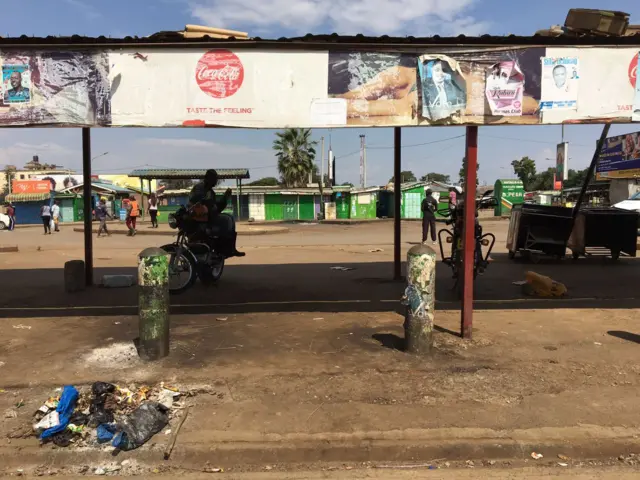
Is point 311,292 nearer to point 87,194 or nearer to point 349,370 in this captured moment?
point 349,370

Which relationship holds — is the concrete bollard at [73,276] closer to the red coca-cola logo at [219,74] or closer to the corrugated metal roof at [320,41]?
the corrugated metal roof at [320,41]

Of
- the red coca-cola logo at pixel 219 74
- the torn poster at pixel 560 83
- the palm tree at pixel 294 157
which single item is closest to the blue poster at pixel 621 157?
the palm tree at pixel 294 157

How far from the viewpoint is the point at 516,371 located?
4.71 m

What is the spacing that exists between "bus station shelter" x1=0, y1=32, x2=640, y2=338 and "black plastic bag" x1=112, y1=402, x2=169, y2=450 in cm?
280

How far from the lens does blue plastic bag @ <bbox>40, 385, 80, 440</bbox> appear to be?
3.54 meters

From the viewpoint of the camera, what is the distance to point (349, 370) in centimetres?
473

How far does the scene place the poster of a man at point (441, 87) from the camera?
511cm

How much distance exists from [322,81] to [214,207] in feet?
14.1

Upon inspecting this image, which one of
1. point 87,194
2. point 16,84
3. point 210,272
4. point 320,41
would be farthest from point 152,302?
point 87,194

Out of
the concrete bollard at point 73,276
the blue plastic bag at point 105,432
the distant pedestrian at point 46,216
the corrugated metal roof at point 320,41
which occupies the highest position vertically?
the corrugated metal roof at point 320,41

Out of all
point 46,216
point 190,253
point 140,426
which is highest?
point 46,216

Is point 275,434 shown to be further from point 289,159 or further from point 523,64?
point 289,159

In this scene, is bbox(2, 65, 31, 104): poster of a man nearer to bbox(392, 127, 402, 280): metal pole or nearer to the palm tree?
bbox(392, 127, 402, 280): metal pole

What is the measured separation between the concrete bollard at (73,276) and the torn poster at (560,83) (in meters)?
7.52
